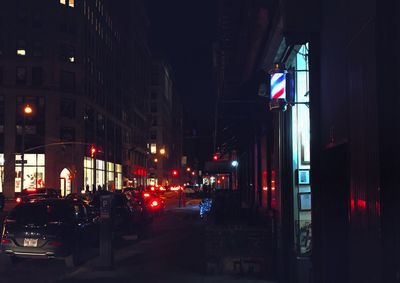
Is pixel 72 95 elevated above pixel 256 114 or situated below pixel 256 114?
above

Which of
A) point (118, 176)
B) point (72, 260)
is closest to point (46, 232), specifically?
point (72, 260)

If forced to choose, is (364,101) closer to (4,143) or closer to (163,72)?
(4,143)

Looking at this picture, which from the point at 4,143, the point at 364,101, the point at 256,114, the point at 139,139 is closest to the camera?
the point at 364,101

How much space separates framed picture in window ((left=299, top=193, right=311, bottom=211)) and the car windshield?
19.8 feet

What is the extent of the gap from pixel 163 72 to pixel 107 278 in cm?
13195

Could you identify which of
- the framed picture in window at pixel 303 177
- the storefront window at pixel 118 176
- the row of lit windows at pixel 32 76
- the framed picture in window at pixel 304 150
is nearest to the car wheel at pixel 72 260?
the framed picture in window at pixel 303 177

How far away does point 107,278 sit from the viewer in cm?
1068

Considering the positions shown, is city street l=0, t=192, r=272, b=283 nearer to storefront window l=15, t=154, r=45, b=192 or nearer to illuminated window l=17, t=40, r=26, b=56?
storefront window l=15, t=154, r=45, b=192

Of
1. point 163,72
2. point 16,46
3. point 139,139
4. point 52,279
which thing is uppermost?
point 163,72

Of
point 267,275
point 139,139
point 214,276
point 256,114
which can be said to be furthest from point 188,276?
point 139,139

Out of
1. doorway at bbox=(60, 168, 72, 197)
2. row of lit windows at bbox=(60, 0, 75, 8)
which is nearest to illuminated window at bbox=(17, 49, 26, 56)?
row of lit windows at bbox=(60, 0, 75, 8)

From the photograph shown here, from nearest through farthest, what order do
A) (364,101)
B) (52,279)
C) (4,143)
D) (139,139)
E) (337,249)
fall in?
1. (364,101)
2. (337,249)
3. (52,279)
4. (4,143)
5. (139,139)

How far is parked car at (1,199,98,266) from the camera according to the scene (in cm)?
1245

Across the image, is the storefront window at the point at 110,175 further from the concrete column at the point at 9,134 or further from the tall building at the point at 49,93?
the concrete column at the point at 9,134
